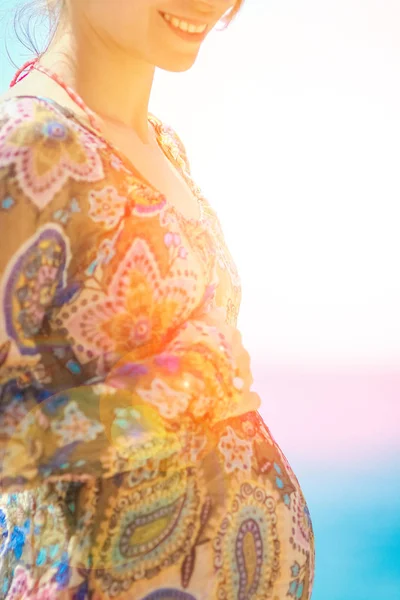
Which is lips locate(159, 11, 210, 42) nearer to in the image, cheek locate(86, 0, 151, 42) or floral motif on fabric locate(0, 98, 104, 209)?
cheek locate(86, 0, 151, 42)

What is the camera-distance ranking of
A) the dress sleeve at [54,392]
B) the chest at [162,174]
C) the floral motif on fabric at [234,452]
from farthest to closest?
the chest at [162,174]
the floral motif on fabric at [234,452]
the dress sleeve at [54,392]

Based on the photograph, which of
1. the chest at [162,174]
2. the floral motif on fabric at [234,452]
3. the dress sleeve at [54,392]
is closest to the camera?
the dress sleeve at [54,392]

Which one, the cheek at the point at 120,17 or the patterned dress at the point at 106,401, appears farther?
the cheek at the point at 120,17

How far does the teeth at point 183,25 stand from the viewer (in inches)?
31.9

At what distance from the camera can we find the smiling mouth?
0.81m

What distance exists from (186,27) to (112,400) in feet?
1.40

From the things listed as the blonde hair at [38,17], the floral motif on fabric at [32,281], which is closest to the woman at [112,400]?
the floral motif on fabric at [32,281]

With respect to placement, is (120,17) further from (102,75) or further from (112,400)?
(112,400)

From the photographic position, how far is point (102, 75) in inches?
33.5

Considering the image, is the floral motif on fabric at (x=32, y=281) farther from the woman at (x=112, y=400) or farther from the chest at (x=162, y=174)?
the chest at (x=162, y=174)

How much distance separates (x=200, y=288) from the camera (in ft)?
2.55

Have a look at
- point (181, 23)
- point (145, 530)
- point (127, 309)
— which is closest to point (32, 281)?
point (127, 309)

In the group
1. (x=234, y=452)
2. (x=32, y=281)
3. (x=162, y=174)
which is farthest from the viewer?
(x=162, y=174)

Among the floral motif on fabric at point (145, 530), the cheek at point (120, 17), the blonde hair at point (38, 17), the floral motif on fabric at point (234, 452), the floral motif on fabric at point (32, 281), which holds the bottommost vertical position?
the floral motif on fabric at point (145, 530)
